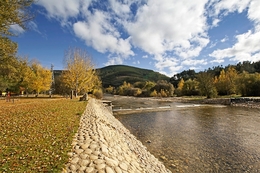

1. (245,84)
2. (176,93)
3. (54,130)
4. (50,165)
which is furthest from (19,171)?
(176,93)

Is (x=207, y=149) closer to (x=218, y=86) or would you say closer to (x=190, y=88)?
(x=218, y=86)

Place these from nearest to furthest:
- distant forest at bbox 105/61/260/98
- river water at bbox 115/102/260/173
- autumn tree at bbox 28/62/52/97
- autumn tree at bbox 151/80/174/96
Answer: river water at bbox 115/102/260/173, autumn tree at bbox 28/62/52/97, distant forest at bbox 105/61/260/98, autumn tree at bbox 151/80/174/96

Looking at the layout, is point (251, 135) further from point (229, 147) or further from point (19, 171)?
point (19, 171)

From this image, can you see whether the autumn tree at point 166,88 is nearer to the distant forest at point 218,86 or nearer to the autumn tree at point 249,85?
the distant forest at point 218,86

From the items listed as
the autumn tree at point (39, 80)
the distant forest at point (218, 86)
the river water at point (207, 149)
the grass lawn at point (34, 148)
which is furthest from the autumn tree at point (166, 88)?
the grass lawn at point (34, 148)

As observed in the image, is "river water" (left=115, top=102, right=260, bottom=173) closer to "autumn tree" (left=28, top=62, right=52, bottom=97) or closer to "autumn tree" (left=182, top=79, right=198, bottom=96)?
"autumn tree" (left=28, top=62, right=52, bottom=97)

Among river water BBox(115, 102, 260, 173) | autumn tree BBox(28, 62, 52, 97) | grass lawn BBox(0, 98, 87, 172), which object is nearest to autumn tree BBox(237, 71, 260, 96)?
river water BBox(115, 102, 260, 173)

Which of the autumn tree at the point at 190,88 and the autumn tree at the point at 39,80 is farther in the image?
the autumn tree at the point at 190,88

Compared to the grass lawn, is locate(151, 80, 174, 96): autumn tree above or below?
above

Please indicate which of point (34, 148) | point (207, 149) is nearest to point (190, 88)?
point (207, 149)

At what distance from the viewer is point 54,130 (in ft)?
25.5

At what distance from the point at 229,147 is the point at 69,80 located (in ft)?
109

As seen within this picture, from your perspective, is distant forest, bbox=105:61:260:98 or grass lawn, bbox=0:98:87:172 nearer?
grass lawn, bbox=0:98:87:172

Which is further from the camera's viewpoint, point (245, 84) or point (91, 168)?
point (245, 84)
